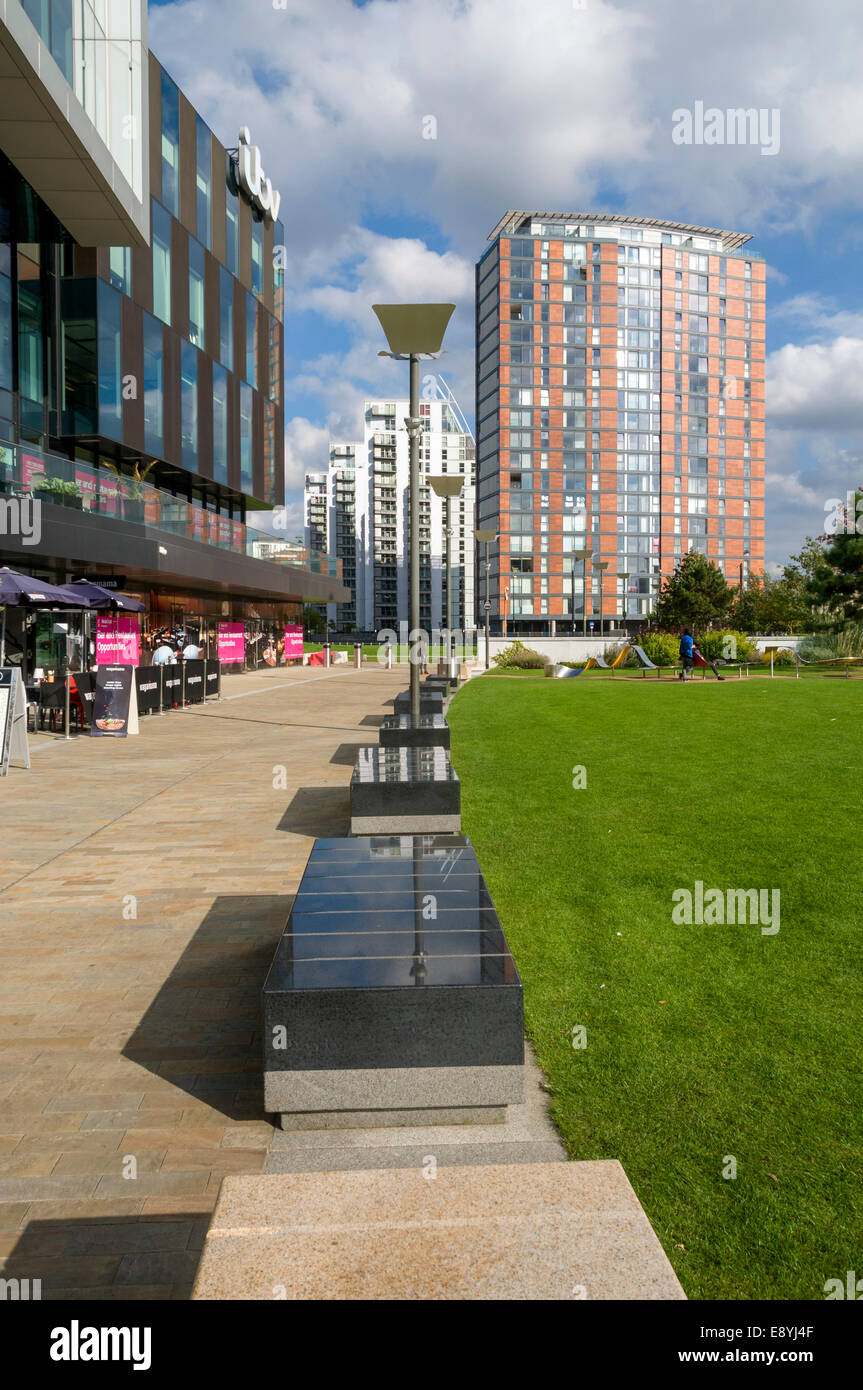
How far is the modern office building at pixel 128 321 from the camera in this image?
21609mm

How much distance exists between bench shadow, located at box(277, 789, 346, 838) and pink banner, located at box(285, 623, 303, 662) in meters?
45.1

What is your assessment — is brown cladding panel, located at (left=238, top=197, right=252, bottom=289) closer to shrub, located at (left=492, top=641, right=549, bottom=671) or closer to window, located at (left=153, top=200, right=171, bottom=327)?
window, located at (left=153, top=200, right=171, bottom=327)

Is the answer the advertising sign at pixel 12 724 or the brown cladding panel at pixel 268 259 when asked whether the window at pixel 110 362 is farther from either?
the brown cladding panel at pixel 268 259

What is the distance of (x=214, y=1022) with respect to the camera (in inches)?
186

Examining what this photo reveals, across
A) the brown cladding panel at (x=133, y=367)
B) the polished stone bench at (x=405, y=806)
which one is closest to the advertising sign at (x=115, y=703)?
the polished stone bench at (x=405, y=806)

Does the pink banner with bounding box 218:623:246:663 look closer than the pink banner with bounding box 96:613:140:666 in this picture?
No

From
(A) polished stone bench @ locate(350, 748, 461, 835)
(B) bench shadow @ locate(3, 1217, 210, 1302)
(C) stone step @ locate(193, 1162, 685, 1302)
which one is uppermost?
(A) polished stone bench @ locate(350, 748, 461, 835)

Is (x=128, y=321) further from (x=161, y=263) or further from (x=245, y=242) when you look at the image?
(x=245, y=242)

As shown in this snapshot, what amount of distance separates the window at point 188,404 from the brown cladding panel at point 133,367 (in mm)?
4318

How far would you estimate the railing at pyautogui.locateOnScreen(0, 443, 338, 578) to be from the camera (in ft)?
68.9

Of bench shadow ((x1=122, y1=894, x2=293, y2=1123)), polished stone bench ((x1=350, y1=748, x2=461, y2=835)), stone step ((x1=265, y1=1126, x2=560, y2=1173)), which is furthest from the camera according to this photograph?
polished stone bench ((x1=350, y1=748, x2=461, y2=835))

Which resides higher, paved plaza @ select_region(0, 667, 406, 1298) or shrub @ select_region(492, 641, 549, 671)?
shrub @ select_region(492, 641, 549, 671)

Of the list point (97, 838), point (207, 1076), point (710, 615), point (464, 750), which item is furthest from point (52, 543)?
point (710, 615)

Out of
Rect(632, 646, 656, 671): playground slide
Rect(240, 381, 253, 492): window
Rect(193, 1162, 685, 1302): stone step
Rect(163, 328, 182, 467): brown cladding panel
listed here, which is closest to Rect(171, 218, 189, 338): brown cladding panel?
Rect(163, 328, 182, 467): brown cladding panel
